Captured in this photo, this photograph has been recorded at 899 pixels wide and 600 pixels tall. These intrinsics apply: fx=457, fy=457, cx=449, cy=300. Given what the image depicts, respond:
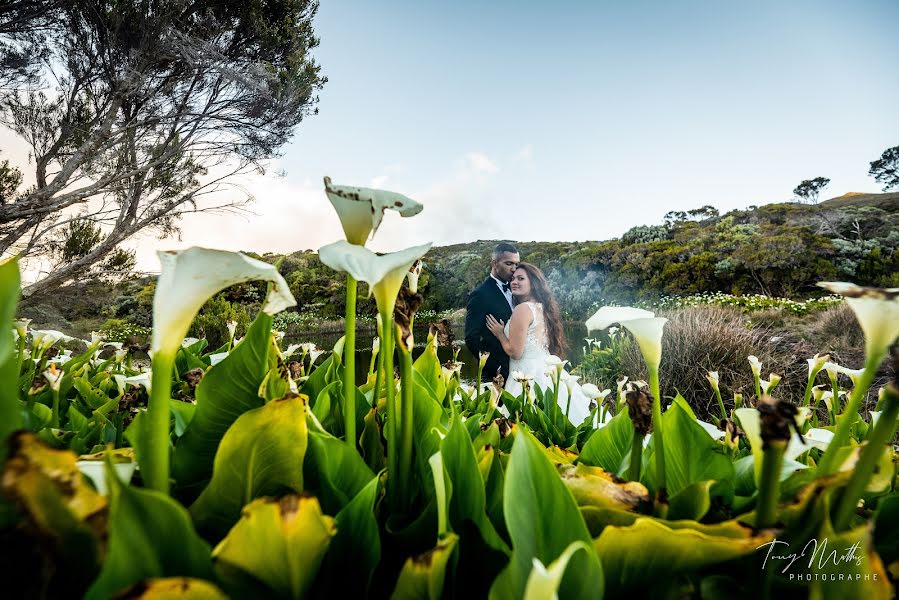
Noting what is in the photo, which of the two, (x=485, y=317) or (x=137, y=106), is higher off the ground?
(x=137, y=106)

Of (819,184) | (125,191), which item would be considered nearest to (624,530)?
(125,191)

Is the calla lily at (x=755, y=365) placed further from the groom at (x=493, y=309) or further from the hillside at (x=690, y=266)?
the hillside at (x=690, y=266)

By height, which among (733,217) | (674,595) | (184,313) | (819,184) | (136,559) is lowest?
(674,595)

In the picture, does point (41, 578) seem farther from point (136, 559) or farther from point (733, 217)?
point (733, 217)

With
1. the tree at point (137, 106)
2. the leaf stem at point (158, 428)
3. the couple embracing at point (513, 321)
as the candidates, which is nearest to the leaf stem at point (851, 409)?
the leaf stem at point (158, 428)

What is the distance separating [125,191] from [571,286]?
1578cm

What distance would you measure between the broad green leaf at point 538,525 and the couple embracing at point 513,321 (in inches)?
157

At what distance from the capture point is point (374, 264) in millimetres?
359

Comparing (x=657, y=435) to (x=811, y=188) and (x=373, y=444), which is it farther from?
(x=811, y=188)

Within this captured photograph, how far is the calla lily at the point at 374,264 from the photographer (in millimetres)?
349

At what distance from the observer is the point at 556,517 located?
1.07 ft

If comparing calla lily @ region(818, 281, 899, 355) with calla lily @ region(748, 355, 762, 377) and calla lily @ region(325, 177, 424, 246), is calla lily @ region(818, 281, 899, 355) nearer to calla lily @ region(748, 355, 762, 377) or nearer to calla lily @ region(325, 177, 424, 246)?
calla lily @ region(325, 177, 424, 246)

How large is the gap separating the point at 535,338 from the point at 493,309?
0.54m

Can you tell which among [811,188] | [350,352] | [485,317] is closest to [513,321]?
[485,317]
